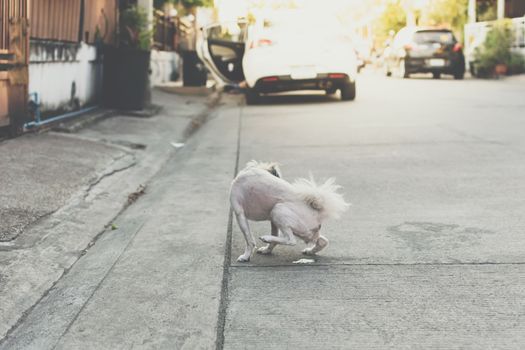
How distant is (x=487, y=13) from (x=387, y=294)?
113ft

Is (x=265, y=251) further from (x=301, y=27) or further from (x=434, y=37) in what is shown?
(x=434, y=37)

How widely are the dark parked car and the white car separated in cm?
1060

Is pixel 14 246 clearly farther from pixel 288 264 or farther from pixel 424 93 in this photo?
pixel 424 93

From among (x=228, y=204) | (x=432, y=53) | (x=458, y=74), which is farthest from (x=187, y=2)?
(x=228, y=204)

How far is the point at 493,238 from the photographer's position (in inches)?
193

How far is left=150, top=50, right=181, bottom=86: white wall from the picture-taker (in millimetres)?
22016

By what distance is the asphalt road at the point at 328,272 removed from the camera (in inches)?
134

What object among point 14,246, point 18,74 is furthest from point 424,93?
point 14,246

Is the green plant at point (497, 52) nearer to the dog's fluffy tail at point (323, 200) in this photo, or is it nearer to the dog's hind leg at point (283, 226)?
the dog's fluffy tail at point (323, 200)

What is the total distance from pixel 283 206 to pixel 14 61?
5080mm

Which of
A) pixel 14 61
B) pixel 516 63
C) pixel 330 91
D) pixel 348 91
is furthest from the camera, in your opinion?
pixel 516 63

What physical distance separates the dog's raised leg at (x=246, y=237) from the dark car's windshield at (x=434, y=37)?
23733 mm

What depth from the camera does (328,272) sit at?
4246mm

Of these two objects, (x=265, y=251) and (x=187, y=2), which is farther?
(x=187, y=2)
